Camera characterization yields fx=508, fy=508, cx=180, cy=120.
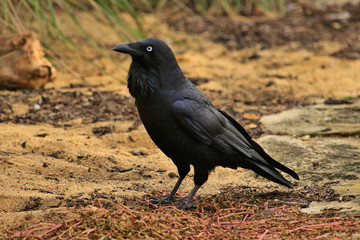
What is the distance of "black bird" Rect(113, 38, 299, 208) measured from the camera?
3086mm

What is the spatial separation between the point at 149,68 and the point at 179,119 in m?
0.38

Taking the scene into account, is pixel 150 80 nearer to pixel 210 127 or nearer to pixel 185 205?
pixel 210 127

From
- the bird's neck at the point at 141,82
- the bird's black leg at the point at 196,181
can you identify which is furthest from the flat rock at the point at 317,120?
the bird's neck at the point at 141,82

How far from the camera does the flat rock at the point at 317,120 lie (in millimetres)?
4711

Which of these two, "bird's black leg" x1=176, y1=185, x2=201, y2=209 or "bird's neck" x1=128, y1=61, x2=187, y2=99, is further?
"bird's black leg" x1=176, y1=185, x2=201, y2=209

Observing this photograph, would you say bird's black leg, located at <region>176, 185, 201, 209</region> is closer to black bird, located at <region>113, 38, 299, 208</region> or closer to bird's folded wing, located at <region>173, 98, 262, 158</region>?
black bird, located at <region>113, 38, 299, 208</region>

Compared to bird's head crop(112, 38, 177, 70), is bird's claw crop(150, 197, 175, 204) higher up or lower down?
lower down

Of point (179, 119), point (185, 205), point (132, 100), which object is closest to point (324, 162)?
point (185, 205)

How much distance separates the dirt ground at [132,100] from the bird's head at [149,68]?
75cm

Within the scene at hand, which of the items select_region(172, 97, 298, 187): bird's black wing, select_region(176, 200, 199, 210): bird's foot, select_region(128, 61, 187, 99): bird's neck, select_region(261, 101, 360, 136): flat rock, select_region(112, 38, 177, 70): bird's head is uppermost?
select_region(112, 38, 177, 70): bird's head

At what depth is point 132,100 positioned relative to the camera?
18.4 ft

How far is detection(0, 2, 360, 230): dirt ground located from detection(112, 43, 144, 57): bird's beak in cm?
93

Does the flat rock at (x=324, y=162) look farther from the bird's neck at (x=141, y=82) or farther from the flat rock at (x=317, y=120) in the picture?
the bird's neck at (x=141, y=82)

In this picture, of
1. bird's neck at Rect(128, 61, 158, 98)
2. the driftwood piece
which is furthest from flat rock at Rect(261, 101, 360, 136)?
the driftwood piece
